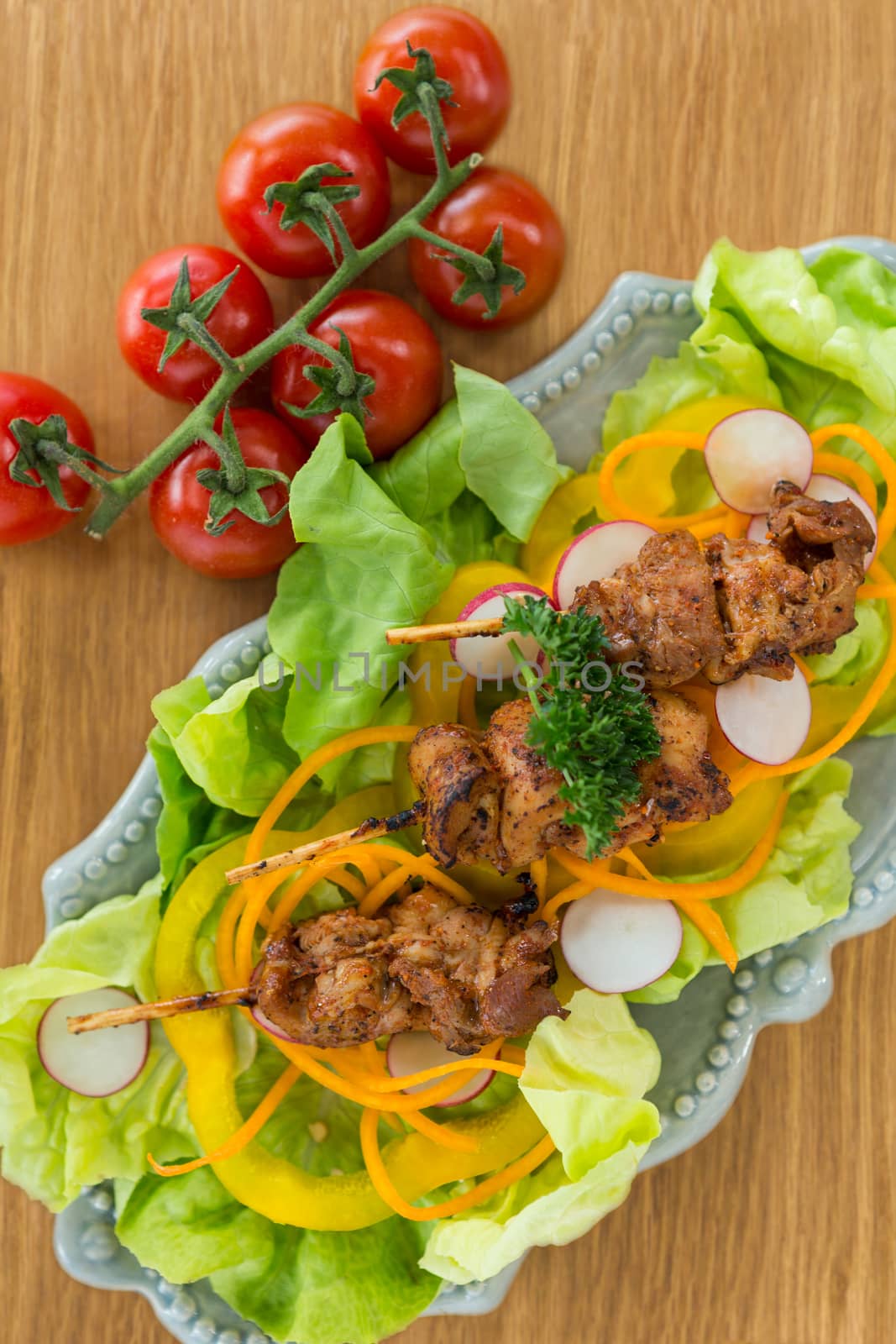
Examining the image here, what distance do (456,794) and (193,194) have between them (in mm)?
1849

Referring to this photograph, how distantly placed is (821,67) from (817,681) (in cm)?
171

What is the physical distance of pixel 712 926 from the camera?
253 cm

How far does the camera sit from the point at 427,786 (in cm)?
229

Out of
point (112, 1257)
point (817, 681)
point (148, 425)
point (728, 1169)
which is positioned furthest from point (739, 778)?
point (112, 1257)

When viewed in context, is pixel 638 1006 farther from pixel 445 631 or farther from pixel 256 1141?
pixel 445 631

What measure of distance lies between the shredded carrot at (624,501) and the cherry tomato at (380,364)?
20.2 inches

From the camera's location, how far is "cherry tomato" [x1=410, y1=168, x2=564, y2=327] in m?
2.63

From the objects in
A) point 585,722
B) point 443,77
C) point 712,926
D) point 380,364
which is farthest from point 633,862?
point 443,77

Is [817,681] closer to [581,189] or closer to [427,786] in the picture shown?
[427,786]

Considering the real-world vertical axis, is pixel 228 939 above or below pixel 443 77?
below

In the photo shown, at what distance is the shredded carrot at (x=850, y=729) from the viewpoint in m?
2.48

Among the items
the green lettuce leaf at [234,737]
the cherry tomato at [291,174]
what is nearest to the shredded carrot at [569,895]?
the green lettuce leaf at [234,737]

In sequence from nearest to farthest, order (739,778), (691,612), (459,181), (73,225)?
(691,612)
(739,778)
(459,181)
(73,225)

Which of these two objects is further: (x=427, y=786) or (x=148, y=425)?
(x=148, y=425)
